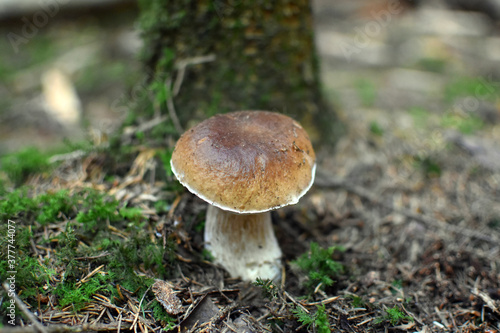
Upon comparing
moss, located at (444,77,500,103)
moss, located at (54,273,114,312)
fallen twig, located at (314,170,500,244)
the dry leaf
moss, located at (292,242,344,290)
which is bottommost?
moss, located at (444,77,500,103)

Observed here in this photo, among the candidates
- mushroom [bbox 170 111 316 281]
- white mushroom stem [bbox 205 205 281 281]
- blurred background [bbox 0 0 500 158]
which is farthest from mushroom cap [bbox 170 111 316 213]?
blurred background [bbox 0 0 500 158]

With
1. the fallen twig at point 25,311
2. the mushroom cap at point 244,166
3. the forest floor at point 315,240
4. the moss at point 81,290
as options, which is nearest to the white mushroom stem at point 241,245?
the forest floor at point 315,240

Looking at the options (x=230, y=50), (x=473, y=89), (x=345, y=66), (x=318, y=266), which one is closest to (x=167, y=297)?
(x=318, y=266)

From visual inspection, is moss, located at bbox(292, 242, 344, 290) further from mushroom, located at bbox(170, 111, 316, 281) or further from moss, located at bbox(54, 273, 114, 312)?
moss, located at bbox(54, 273, 114, 312)

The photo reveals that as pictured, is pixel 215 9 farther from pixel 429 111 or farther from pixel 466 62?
pixel 466 62

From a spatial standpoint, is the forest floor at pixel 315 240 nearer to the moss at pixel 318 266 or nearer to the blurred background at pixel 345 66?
the moss at pixel 318 266

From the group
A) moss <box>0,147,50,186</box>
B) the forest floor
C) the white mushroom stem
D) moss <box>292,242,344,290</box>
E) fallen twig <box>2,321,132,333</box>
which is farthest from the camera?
moss <box>0,147,50,186</box>

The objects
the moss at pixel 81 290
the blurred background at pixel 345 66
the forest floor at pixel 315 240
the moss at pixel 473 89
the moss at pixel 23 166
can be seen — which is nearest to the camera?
the moss at pixel 81 290

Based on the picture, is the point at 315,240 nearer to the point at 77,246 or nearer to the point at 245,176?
the point at 245,176
